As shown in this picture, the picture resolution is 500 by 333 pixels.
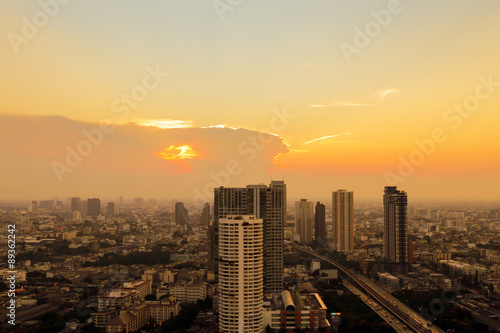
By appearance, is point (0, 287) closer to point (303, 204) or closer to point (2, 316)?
point (2, 316)

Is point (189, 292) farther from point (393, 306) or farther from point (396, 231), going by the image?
point (396, 231)

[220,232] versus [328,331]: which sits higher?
[220,232]

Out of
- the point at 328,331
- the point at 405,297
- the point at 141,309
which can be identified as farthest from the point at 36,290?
the point at 405,297

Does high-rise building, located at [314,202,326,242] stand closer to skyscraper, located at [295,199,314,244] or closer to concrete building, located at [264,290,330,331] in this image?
skyscraper, located at [295,199,314,244]

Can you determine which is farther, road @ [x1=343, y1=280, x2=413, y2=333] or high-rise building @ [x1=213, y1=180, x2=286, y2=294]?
high-rise building @ [x1=213, y1=180, x2=286, y2=294]

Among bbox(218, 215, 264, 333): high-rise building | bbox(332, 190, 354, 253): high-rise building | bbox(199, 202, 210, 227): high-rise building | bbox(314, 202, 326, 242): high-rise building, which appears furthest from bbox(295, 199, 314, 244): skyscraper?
bbox(218, 215, 264, 333): high-rise building

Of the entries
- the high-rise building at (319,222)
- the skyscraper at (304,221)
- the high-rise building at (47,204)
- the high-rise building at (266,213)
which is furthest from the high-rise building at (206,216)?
the high-rise building at (266,213)

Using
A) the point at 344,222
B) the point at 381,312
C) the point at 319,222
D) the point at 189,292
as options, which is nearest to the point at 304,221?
the point at 319,222
